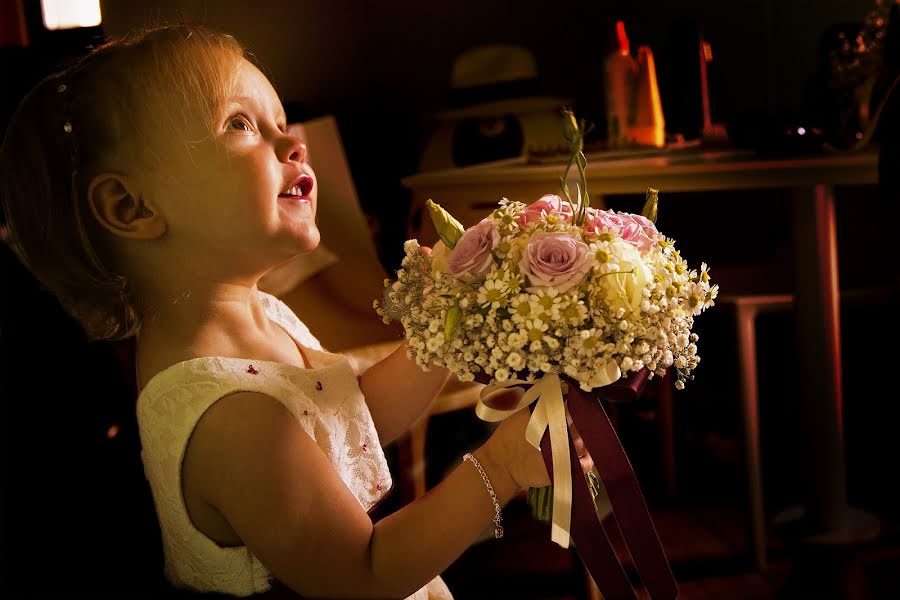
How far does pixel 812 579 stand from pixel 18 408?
1.85 m

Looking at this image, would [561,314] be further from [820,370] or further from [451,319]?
[820,370]

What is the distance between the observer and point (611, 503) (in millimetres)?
1215

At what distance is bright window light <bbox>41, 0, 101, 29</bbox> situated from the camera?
2.66 m

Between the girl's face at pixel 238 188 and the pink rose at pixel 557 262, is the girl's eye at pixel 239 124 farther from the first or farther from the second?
the pink rose at pixel 557 262

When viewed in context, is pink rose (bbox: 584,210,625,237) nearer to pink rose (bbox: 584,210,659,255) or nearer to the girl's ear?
pink rose (bbox: 584,210,659,255)

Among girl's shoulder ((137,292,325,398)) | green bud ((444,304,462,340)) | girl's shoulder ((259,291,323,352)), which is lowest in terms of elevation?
girl's shoulder ((259,291,323,352))

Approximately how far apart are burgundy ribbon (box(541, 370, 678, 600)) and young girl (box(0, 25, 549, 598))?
0.07m

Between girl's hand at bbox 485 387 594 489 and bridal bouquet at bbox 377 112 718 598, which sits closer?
bridal bouquet at bbox 377 112 718 598

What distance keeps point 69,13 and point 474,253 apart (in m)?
2.07

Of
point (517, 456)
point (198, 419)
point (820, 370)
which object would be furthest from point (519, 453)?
point (820, 370)

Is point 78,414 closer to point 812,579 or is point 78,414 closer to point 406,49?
point 812,579

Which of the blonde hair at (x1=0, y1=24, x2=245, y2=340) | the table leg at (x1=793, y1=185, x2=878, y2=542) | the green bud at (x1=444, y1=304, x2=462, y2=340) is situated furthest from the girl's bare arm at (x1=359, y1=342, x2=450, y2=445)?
the table leg at (x1=793, y1=185, x2=878, y2=542)

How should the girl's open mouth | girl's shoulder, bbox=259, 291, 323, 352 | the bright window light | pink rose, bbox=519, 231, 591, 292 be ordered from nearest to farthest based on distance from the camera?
pink rose, bbox=519, 231, 591, 292, the girl's open mouth, girl's shoulder, bbox=259, 291, 323, 352, the bright window light

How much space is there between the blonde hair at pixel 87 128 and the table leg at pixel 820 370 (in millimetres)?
1525
